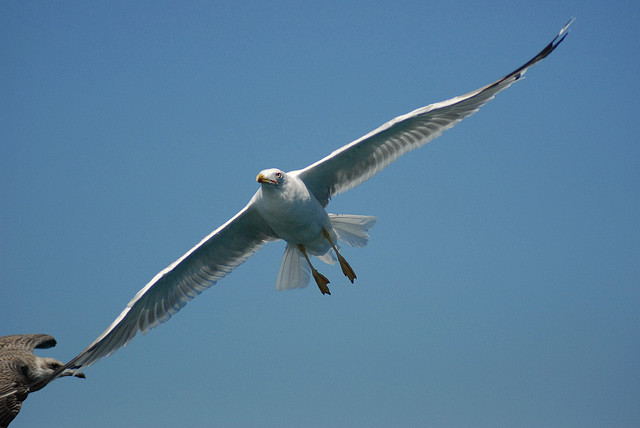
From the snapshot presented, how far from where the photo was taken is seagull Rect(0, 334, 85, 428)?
8.72 metres

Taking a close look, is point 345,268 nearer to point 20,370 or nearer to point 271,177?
point 271,177

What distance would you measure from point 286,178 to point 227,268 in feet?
5.54

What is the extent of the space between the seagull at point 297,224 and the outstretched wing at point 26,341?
1.53 metres

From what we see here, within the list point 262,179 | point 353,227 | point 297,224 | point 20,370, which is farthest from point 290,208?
point 20,370

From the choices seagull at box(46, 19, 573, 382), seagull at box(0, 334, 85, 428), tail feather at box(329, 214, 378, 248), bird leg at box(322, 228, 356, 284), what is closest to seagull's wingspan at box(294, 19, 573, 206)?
seagull at box(46, 19, 573, 382)

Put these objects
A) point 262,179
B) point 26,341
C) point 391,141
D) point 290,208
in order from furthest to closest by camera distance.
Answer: point 26,341
point 391,141
point 290,208
point 262,179

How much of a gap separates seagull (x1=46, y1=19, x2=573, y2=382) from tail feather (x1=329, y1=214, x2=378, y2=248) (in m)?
0.01

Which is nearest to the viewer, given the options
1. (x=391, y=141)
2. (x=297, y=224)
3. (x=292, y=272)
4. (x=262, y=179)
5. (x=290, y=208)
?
(x=262, y=179)

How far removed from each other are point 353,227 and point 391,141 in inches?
43.1

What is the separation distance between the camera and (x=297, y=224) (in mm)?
9281

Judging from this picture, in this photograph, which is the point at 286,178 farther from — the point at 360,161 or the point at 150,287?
the point at 150,287

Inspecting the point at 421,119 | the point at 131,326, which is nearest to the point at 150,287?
the point at 131,326

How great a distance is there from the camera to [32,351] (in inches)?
410

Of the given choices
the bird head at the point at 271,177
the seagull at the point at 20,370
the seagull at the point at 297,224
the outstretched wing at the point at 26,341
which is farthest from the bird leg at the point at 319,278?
the outstretched wing at the point at 26,341
